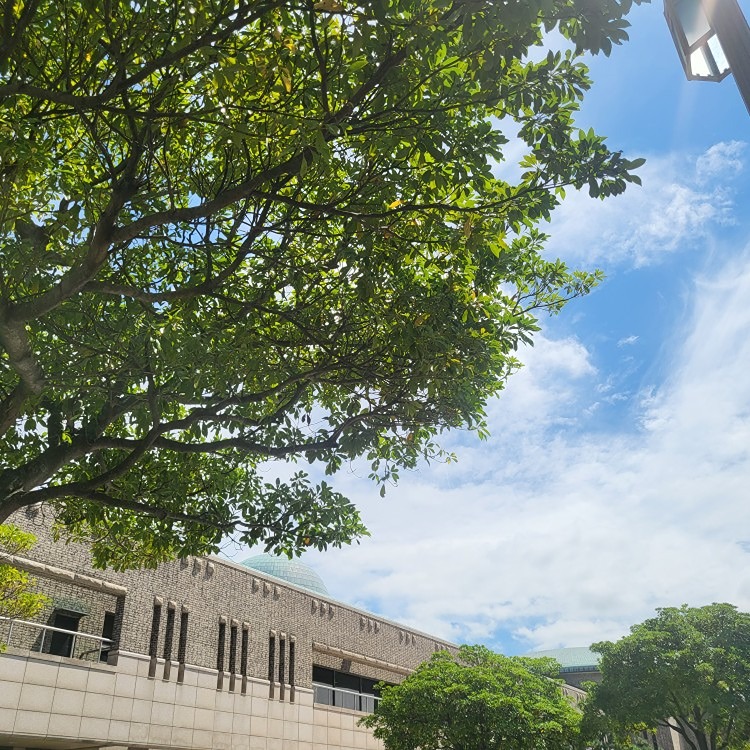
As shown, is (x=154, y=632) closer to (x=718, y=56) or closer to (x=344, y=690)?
(x=344, y=690)

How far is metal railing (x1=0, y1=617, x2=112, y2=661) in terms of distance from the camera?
17328mm

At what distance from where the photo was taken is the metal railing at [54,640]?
1733 cm

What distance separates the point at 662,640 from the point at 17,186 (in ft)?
84.2

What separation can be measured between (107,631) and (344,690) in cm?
1113

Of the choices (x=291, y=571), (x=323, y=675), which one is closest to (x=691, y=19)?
(x=323, y=675)

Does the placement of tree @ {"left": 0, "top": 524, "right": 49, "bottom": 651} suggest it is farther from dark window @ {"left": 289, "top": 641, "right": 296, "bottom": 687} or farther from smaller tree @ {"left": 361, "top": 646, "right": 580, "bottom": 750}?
smaller tree @ {"left": 361, "top": 646, "right": 580, "bottom": 750}

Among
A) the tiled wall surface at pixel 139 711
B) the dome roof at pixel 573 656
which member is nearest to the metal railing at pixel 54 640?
the tiled wall surface at pixel 139 711

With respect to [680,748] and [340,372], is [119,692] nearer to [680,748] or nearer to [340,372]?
[340,372]

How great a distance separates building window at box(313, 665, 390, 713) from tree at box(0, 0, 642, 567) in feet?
56.2

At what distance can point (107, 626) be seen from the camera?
1981 cm

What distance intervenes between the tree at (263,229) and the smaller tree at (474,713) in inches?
557

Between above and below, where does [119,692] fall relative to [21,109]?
below

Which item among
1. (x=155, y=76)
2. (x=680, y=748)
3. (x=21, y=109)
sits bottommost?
(x=680, y=748)

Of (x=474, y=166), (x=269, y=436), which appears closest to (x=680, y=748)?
(x=269, y=436)
